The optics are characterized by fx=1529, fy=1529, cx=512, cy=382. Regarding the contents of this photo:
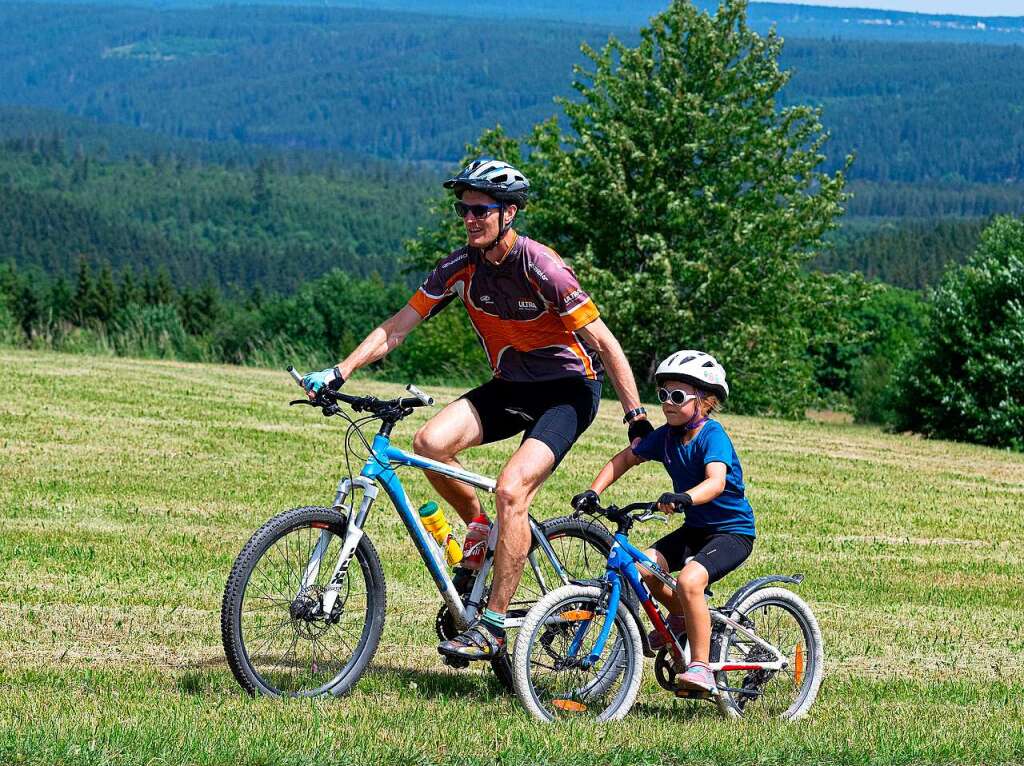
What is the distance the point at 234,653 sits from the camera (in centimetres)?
620

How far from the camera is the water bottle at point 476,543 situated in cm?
Answer: 680

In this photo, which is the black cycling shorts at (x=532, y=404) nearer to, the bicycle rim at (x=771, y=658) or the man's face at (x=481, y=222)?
the man's face at (x=481, y=222)

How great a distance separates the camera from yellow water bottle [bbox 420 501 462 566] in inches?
264

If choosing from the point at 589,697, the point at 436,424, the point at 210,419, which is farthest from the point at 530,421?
the point at 210,419

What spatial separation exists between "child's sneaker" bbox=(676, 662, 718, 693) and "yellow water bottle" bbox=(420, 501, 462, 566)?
43.8 inches

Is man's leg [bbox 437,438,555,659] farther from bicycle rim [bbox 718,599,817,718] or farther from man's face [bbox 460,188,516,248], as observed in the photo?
bicycle rim [bbox 718,599,817,718]

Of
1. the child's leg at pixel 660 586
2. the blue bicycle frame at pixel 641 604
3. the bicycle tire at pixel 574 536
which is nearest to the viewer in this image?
the blue bicycle frame at pixel 641 604

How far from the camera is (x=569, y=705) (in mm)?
6562

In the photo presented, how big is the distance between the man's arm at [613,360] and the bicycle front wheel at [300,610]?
51.0 inches

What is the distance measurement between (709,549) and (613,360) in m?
0.93

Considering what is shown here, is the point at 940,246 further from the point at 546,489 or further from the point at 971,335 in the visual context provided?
the point at 546,489

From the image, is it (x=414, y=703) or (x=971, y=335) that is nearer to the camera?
(x=414, y=703)

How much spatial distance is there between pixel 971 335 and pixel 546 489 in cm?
1652

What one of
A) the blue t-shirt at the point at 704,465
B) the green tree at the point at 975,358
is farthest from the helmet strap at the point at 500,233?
the green tree at the point at 975,358
